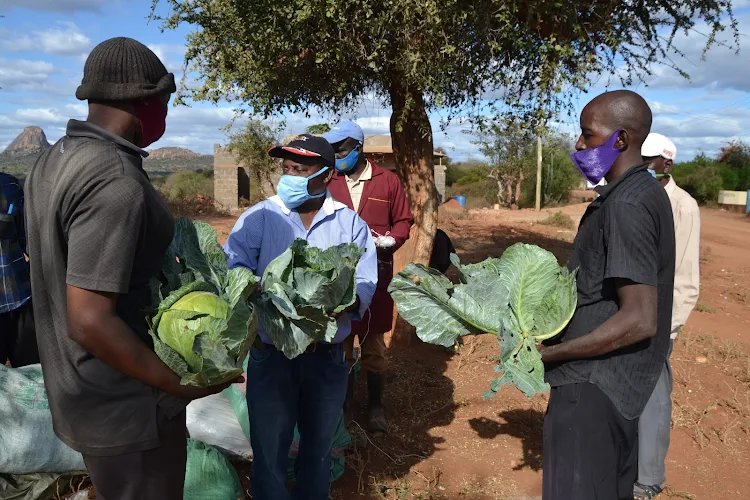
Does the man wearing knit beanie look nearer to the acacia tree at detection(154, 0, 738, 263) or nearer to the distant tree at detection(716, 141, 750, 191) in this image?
the acacia tree at detection(154, 0, 738, 263)

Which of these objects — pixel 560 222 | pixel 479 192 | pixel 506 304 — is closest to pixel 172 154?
pixel 479 192

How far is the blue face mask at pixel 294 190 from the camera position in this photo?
290 centimetres

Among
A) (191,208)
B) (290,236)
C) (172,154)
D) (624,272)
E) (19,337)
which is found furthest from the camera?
(172,154)

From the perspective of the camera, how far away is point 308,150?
115 inches

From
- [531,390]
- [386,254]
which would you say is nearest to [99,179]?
[531,390]

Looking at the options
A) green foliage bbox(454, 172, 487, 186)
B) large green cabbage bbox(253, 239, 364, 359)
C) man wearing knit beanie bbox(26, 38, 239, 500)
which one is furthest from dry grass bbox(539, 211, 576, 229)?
green foliage bbox(454, 172, 487, 186)

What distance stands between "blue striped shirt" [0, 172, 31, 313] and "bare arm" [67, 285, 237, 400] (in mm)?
2042

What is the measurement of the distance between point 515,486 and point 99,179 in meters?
3.22

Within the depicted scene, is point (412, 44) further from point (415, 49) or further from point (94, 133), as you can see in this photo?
point (94, 133)

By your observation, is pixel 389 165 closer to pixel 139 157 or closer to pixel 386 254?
pixel 386 254

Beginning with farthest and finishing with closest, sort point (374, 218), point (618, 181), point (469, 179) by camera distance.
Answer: point (469, 179) → point (374, 218) → point (618, 181)

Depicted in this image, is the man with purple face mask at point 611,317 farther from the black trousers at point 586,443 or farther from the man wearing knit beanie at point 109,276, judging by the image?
the man wearing knit beanie at point 109,276

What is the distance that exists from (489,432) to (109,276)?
3490 mm

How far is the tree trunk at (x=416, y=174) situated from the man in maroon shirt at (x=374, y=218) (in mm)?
1340
